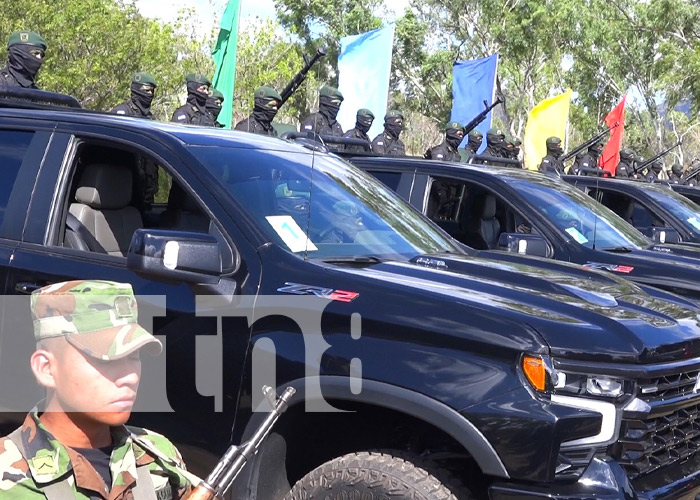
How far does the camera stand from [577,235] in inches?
265

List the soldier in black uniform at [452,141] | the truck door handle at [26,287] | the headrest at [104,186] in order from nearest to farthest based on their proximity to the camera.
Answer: the truck door handle at [26,287], the headrest at [104,186], the soldier in black uniform at [452,141]

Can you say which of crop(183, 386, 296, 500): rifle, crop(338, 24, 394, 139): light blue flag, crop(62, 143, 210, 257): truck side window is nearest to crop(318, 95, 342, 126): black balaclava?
crop(62, 143, 210, 257): truck side window

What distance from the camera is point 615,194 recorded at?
30.0ft

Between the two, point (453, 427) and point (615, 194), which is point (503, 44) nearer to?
point (615, 194)

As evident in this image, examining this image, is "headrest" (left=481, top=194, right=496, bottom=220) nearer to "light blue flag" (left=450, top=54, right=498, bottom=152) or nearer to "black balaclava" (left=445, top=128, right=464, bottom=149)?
"black balaclava" (left=445, top=128, right=464, bottom=149)

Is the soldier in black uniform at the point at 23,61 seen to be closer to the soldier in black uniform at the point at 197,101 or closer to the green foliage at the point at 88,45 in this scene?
the soldier in black uniform at the point at 197,101

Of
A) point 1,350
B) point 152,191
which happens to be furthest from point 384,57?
point 1,350

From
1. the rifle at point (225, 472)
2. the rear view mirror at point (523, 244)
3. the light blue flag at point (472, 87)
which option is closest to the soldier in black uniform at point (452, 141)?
the rear view mirror at point (523, 244)

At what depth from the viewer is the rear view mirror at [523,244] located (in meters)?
5.69

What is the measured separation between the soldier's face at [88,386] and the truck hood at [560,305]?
1264mm

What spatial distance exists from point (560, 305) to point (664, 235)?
5.01m

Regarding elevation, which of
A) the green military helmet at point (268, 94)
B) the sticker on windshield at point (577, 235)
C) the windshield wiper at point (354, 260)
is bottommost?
the windshield wiper at point (354, 260)

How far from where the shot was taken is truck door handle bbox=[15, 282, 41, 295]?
3787 mm

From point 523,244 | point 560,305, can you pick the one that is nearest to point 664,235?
point 523,244
